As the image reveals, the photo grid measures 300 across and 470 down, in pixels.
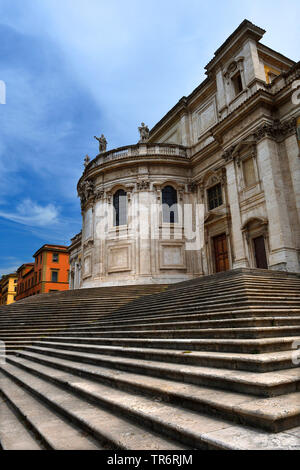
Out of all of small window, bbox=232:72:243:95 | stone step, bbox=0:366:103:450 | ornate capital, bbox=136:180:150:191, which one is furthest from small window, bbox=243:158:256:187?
stone step, bbox=0:366:103:450

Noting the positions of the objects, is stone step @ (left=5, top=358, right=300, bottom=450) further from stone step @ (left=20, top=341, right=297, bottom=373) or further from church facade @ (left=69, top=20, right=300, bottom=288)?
church facade @ (left=69, top=20, right=300, bottom=288)

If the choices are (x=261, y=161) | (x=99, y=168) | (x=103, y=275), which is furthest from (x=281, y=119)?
(x=103, y=275)

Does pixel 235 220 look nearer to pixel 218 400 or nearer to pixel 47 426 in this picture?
pixel 218 400

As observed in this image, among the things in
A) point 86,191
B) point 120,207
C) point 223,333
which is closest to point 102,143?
point 86,191

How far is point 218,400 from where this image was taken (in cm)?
283

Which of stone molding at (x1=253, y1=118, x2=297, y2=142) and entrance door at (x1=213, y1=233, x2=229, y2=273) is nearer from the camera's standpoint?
stone molding at (x1=253, y1=118, x2=297, y2=142)

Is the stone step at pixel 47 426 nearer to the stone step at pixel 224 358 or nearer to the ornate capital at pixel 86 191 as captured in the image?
the stone step at pixel 224 358

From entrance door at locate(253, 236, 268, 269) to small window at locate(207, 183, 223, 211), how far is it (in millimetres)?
4330

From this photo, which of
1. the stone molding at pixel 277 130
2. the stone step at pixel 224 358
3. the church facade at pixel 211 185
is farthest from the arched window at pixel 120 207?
the stone step at pixel 224 358

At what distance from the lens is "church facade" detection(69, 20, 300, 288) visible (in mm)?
15062

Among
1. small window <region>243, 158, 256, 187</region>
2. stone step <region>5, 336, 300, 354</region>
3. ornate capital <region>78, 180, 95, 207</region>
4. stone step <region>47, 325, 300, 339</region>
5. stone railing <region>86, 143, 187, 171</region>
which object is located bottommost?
stone step <region>5, 336, 300, 354</region>

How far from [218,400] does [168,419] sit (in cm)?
50
